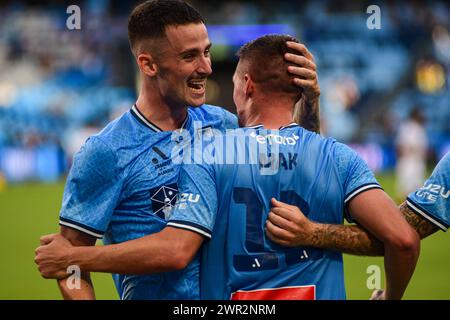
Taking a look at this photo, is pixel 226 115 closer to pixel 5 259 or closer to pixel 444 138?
pixel 5 259

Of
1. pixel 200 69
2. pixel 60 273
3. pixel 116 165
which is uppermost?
pixel 200 69

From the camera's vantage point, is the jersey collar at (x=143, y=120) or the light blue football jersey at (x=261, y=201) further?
the jersey collar at (x=143, y=120)

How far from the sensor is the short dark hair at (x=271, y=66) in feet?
12.7

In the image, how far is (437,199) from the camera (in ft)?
13.0

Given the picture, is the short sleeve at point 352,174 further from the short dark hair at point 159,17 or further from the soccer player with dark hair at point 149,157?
the short dark hair at point 159,17

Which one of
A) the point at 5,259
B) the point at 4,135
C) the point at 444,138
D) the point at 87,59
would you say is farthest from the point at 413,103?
the point at 5,259

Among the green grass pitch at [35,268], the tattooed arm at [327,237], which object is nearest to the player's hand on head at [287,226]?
the tattooed arm at [327,237]

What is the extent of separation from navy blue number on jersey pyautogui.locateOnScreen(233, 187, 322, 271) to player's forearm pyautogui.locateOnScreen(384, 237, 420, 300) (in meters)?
0.43

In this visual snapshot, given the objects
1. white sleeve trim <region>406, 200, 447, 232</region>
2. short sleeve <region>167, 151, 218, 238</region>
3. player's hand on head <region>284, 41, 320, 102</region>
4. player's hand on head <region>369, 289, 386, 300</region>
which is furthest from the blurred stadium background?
short sleeve <region>167, 151, 218, 238</region>

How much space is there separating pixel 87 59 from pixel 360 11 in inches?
427

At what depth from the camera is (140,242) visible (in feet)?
11.7

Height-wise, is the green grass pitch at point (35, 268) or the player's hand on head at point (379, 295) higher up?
the player's hand on head at point (379, 295)

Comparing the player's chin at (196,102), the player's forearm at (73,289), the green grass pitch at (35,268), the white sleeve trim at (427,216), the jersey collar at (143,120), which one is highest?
the player's chin at (196,102)

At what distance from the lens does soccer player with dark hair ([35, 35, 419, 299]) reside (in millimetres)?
3607
